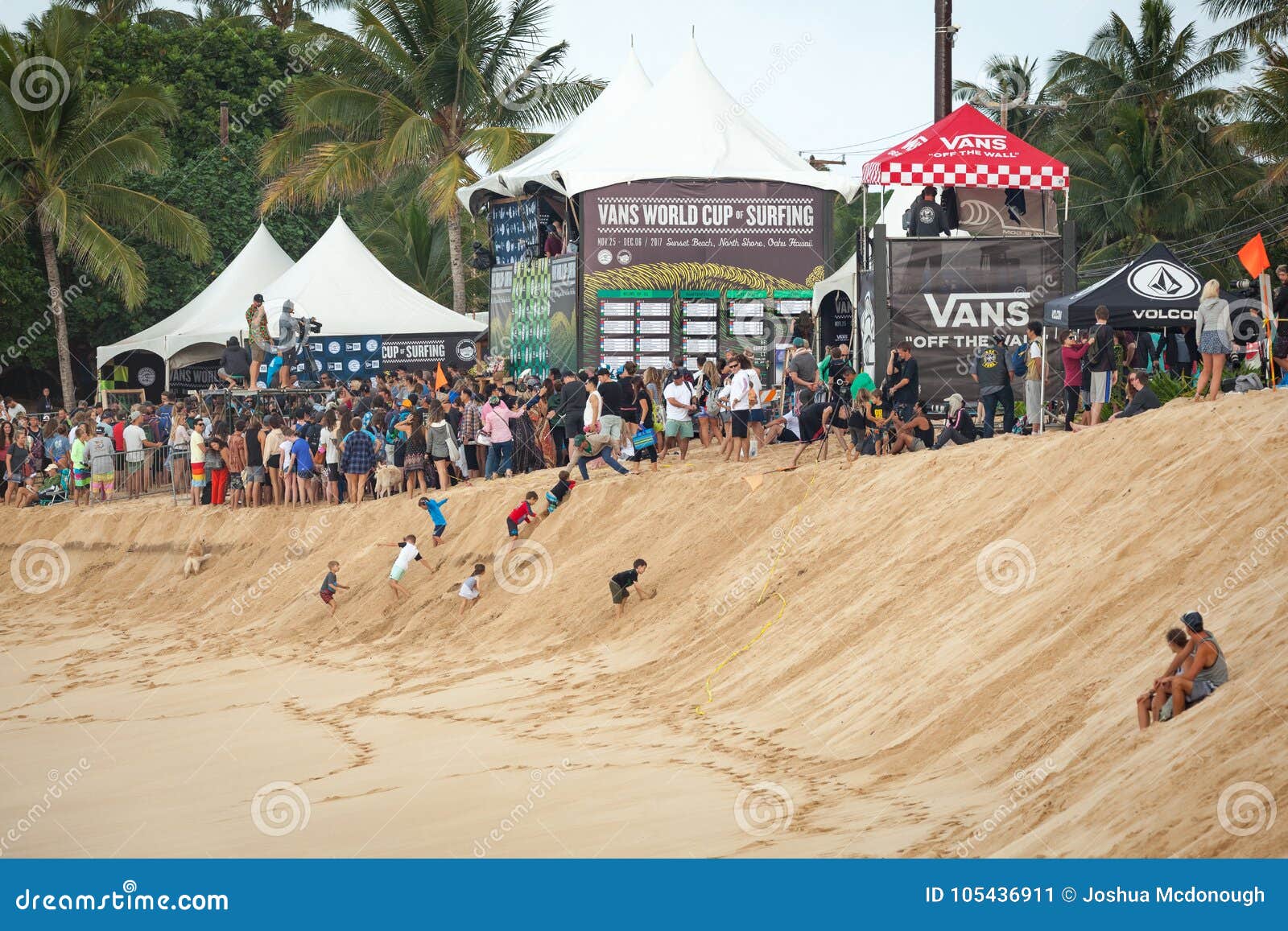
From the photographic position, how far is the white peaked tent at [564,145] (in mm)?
27875

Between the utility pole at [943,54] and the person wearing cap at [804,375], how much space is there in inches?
154

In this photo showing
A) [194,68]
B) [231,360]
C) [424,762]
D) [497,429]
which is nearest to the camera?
[424,762]

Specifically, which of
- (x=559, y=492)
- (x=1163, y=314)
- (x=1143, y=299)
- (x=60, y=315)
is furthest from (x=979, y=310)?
(x=60, y=315)

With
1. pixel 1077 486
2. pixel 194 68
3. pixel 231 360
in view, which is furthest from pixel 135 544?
pixel 194 68

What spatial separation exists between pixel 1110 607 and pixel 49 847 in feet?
29.6

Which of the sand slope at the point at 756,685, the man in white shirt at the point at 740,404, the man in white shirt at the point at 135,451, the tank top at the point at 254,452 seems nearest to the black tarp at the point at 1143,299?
the sand slope at the point at 756,685

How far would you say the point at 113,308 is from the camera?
4309 centimetres

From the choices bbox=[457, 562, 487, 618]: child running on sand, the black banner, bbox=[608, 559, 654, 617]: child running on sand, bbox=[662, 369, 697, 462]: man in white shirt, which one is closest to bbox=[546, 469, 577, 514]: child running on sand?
bbox=[457, 562, 487, 618]: child running on sand

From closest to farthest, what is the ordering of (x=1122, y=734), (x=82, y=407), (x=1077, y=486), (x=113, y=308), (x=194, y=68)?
(x=1122, y=734)
(x=1077, y=486)
(x=82, y=407)
(x=113, y=308)
(x=194, y=68)

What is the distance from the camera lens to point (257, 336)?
88.3 ft

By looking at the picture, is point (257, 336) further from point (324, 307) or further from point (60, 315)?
A: point (60, 315)

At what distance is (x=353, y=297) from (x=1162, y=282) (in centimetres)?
2025

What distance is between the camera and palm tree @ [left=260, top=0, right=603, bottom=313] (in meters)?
33.9

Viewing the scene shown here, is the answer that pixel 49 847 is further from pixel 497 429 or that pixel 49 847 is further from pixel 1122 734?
pixel 497 429
